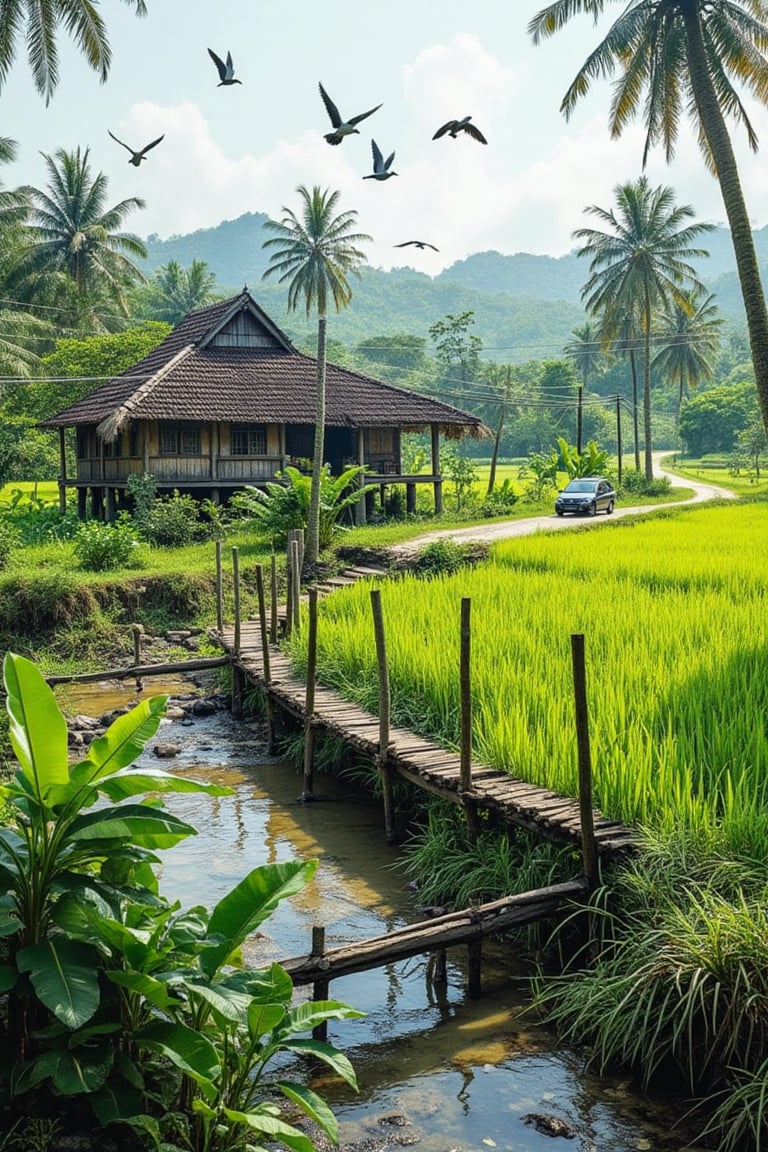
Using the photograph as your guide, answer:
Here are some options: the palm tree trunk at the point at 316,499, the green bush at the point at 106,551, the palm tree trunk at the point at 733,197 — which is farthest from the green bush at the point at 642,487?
the green bush at the point at 106,551

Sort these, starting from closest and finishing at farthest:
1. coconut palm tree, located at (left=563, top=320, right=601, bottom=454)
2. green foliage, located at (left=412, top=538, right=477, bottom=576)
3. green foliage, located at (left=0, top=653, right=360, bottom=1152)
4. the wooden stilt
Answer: green foliage, located at (left=0, top=653, right=360, bottom=1152) < the wooden stilt < green foliage, located at (left=412, top=538, right=477, bottom=576) < coconut palm tree, located at (left=563, top=320, right=601, bottom=454)

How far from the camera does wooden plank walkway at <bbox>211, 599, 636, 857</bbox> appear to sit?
606 centimetres

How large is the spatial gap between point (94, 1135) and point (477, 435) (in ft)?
80.3

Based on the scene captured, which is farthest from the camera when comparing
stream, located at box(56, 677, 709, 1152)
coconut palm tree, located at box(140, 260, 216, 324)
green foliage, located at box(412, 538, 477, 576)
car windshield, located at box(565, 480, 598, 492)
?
coconut palm tree, located at box(140, 260, 216, 324)

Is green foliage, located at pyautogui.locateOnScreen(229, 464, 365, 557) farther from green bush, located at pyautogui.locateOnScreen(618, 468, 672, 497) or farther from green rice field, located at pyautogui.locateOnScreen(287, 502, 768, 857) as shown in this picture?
green bush, located at pyautogui.locateOnScreen(618, 468, 672, 497)

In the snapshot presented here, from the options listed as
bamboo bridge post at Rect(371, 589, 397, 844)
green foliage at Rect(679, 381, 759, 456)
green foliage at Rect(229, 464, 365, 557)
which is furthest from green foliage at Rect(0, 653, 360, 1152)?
green foliage at Rect(679, 381, 759, 456)

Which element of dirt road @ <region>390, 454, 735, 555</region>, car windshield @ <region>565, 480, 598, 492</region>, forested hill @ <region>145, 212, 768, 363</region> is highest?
forested hill @ <region>145, 212, 768, 363</region>

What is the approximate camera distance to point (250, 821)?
31.0 ft

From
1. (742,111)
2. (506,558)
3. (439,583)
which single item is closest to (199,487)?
(506,558)

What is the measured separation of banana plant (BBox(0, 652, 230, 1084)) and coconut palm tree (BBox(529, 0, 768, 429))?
40.0 feet

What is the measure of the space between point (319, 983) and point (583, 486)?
2386 cm

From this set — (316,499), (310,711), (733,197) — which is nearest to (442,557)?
(316,499)

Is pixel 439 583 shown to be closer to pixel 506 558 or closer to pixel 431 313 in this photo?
pixel 506 558

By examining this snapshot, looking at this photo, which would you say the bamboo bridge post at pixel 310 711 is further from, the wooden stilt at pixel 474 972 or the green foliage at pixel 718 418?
the green foliage at pixel 718 418
